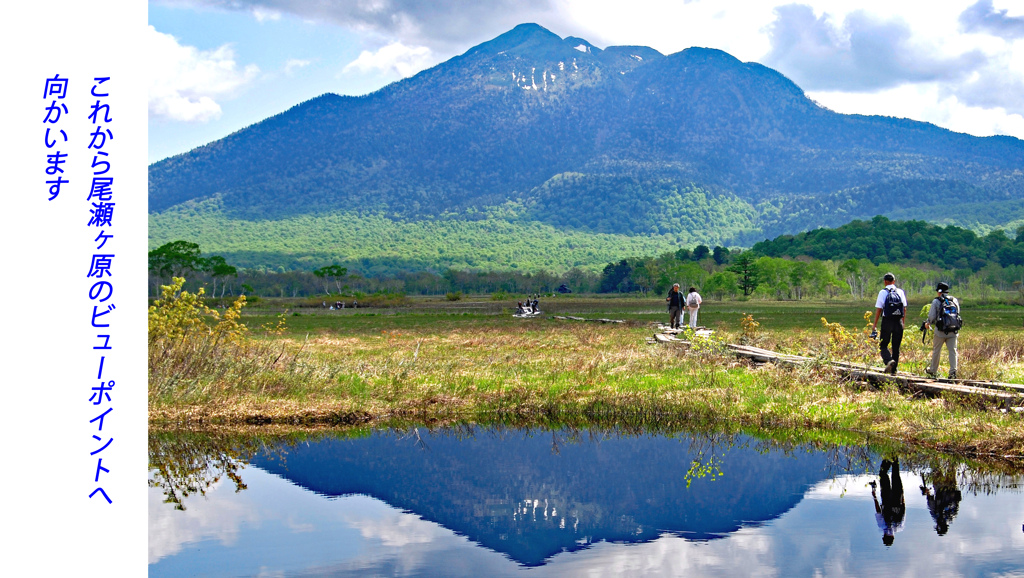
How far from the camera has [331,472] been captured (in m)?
12.2

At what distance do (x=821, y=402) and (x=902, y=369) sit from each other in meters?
4.78

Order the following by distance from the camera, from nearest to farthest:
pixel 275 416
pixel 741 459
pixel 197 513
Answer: pixel 197 513, pixel 741 459, pixel 275 416

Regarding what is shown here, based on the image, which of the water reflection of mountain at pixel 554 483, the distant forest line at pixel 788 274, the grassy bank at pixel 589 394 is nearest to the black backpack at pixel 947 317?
the grassy bank at pixel 589 394

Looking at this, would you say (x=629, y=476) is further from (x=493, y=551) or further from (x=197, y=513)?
(x=197, y=513)

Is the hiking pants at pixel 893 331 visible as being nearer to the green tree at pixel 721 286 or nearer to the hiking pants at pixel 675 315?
the hiking pants at pixel 675 315

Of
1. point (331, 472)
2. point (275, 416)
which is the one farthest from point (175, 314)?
point (331, 472)

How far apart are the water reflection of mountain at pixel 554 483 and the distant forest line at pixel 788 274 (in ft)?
394

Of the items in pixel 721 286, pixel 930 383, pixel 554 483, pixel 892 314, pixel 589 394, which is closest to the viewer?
pixel 554 483

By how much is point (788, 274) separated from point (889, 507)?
432 ft

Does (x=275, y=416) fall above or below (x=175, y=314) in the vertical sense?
below

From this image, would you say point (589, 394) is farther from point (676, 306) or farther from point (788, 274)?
point (788, 274)

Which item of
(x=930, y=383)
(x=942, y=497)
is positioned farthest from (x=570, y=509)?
(x=930, y=383)

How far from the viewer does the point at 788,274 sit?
13538 centimetres

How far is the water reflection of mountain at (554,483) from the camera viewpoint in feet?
31.0
